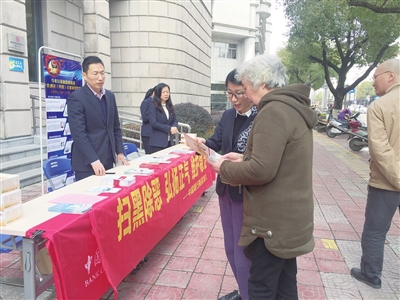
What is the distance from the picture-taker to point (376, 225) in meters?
2.68

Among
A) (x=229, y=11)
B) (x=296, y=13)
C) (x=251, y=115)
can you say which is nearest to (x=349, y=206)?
(x=251, y=115)

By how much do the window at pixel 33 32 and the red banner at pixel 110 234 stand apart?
651 centimetres

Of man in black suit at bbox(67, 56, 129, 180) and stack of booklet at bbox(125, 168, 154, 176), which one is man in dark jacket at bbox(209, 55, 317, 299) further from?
man in black suit at bbox(67, 56, 129, 180)

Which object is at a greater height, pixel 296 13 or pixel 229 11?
pixel 229 11

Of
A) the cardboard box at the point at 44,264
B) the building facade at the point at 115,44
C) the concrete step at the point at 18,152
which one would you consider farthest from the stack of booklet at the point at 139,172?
the concrete step at the point at 18,152

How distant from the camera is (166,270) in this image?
3.00 m

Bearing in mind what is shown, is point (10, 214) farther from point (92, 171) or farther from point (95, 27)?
point (95, 27)

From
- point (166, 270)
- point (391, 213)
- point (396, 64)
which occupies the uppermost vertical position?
point (396, 64)

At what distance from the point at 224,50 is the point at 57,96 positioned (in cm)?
3108

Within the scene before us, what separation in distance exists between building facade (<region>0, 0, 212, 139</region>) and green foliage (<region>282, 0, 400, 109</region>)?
16.6 ft

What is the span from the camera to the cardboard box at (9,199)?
1.80 m

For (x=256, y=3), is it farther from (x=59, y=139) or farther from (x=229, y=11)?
(x=59, y=139)

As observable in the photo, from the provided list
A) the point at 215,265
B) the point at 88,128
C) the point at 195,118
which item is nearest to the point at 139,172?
the point at 88,128

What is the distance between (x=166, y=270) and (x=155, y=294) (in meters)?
0.39
